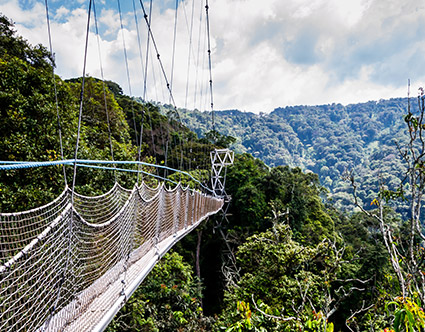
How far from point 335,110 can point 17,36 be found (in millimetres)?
92486

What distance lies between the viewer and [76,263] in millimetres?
1438

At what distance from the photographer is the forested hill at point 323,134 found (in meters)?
56.6

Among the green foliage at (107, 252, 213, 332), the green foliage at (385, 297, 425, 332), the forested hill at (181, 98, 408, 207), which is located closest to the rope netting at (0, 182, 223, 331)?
the green foliage at (385, 297, 425, 332)

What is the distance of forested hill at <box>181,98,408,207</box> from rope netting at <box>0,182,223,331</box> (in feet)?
138

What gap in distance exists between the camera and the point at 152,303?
5.23 m

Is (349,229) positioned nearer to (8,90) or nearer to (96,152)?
(96,152)

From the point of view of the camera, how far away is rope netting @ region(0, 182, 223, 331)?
1093 mm

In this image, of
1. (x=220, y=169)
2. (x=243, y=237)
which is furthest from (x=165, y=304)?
(x=220, y=169)

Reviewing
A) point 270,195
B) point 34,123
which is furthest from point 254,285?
point 270,195

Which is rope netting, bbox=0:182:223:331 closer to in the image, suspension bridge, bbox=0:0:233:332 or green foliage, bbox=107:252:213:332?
suspension bridge, bbox=0:0:233:332

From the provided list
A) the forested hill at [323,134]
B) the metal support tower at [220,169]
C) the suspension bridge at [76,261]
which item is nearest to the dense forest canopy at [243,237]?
the metal support tower at [220,169]

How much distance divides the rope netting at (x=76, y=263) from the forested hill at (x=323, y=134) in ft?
138

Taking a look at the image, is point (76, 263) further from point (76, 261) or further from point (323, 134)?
point (323, 134)

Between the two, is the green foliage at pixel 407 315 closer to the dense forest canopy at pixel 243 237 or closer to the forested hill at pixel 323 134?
the dense forest canopy at pixel 243 237
